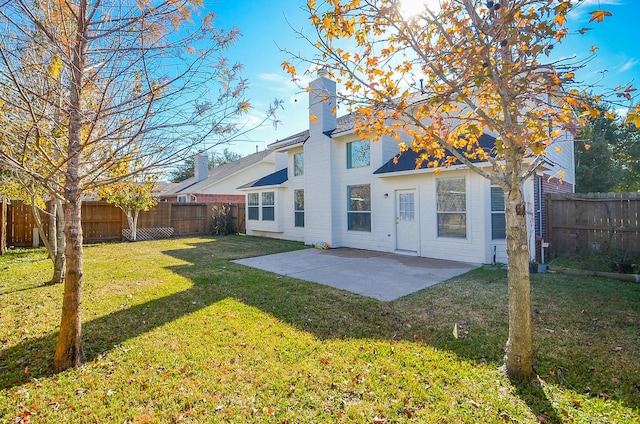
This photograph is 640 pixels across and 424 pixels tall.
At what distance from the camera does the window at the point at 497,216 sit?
840 cm

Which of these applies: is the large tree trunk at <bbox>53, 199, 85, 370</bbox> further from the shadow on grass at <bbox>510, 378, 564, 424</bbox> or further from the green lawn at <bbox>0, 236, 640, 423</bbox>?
the shadow on grass at <bbox>510, 378, 564, 424</bbox>

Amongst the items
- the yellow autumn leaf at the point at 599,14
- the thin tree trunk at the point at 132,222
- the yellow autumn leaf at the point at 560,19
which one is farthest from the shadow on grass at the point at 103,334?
the thin tree trunk at the point at 132,222

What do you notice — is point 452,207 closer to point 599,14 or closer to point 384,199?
point 384,199

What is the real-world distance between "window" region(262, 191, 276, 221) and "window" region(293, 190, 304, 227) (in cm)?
140

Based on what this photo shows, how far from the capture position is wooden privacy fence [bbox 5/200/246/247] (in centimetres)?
1253

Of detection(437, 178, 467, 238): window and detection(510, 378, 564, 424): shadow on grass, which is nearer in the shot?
detection(510, 378, 564, 424): shadow on grass

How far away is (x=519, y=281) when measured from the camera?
119 inches

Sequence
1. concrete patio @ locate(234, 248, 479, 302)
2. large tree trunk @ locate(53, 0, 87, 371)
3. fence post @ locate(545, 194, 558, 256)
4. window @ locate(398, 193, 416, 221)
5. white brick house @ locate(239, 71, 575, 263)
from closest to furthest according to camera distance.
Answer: large tree trunk @ locate(53, 0, 87, 371), concrete patio @ locate(234, 248, 479, 302), white brick house @ locate(239, 71, 575, 263), fence post @ locate(545, 194, 558, 256), window @ locate(398, 193, 416, 221)

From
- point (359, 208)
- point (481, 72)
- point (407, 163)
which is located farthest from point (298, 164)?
point (481, 72)

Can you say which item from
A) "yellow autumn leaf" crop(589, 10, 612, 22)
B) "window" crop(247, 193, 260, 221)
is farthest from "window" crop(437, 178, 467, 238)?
"window" crop(247, 193, 260, 221)

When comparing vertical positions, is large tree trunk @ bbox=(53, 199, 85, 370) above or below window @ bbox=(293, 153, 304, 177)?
below

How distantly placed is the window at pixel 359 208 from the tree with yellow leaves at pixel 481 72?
24.7 ft

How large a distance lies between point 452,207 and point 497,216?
3.85ft

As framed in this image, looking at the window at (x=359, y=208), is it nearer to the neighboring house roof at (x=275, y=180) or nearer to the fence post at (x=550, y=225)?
the neighboring house roof at (x=275, y=180)
